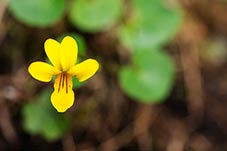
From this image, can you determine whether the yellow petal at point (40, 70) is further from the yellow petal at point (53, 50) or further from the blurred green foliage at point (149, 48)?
the blurred green foliage at point (149, 48)

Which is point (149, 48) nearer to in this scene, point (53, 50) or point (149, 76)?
point (149, 76)

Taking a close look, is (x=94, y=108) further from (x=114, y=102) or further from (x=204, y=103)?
(x=204, y=103)

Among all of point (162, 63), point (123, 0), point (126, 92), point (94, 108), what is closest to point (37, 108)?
point (94, 108)

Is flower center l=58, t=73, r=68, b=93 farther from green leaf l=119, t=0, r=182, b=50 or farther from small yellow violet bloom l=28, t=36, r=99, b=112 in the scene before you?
green leaf l=119, t=0, r=182, b=50

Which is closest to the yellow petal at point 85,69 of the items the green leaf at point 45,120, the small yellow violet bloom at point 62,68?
the small yellow violet bloom at point 62,68

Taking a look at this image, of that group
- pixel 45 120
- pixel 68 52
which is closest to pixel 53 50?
pixel 68 52

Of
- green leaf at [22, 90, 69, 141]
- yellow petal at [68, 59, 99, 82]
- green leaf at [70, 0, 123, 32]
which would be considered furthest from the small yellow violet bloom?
green leaf at [70, 0, 123, 32]
